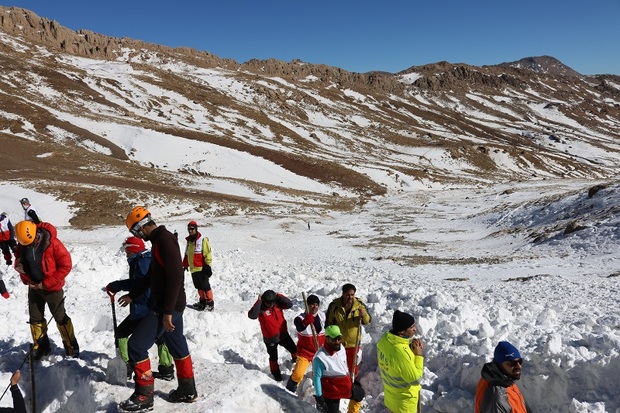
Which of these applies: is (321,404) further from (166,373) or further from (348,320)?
(166,373)

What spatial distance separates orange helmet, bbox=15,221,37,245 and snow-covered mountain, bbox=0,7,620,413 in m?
1.73

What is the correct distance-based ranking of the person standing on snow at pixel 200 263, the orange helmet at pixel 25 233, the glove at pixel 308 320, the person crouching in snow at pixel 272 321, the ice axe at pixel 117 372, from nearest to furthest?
the ice axe at pixel 117 372
the orange helmet at pixel 25 233
the glove at pixel 308 320
the person crouching in snow at pixel 272 321
the person standing on snow at pixel 200 263

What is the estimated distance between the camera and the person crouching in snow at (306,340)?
646cm

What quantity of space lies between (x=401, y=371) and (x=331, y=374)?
0.95 m

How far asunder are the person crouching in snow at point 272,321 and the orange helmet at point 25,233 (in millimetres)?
3251

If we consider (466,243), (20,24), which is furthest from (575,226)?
(20,24)

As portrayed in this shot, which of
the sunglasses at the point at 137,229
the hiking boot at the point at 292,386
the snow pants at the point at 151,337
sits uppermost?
the sunglasses at the point at 137,229

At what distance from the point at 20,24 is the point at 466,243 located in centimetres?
17462

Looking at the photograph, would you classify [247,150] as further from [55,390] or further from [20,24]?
[20,24]

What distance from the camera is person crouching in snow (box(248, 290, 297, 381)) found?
22.3ft

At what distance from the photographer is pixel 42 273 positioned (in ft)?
19.4

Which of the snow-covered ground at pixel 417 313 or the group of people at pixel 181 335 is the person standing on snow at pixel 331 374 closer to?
the group of people at pixel 181 335

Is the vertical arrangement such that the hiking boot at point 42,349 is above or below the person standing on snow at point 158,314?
below

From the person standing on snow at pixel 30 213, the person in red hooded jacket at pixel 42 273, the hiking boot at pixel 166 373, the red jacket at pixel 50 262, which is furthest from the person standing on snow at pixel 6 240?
the hiking boot at pixel 166 373
